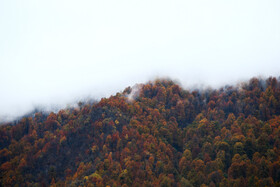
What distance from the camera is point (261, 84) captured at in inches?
4921

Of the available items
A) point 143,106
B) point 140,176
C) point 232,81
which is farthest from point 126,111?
point 232,81

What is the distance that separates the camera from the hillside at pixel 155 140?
93.8 metres

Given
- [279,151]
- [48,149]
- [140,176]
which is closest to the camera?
[279,151]

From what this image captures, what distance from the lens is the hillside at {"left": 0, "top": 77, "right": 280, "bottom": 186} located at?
93.8m

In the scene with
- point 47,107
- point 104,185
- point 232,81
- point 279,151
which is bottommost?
point 279,151

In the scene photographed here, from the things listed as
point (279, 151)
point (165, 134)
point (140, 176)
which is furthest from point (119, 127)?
point (279, 151)

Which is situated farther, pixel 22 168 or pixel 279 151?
pixel 22 168

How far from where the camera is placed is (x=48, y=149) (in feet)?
374

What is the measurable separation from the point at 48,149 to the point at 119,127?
2926 centimetres

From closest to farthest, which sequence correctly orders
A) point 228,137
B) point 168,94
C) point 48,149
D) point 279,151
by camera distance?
point 279,151 < point 228,137 < point 48,149 < point 168,94

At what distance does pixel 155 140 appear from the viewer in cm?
11012

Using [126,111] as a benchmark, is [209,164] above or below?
below

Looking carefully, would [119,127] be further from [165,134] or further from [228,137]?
[228,137]

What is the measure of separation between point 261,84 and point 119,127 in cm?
6411
